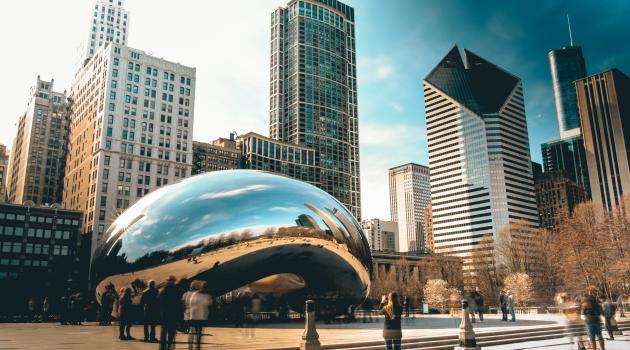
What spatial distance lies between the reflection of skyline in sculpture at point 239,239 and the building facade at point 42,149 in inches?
4926

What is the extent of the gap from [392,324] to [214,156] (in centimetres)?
12361

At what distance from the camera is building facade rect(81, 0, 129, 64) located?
139538 mm

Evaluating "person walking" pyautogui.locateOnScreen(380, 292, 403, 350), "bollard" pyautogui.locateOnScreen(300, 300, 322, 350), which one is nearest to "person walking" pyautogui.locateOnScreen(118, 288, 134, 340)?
"bollard" pyautogui.locateOnScreen(300, 300, 322, 350)

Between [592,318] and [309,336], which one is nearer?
[309,336]

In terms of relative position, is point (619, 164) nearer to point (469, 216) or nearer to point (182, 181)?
point (182, 181)

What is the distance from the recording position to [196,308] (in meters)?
4.49

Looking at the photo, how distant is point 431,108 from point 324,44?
51.8 metres

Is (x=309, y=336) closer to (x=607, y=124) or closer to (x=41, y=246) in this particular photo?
(x=607, y=124)

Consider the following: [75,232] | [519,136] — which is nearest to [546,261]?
[75,232]

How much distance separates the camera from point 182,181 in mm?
5484

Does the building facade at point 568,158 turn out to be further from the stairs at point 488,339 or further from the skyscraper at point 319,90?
the stairs at point 488,339

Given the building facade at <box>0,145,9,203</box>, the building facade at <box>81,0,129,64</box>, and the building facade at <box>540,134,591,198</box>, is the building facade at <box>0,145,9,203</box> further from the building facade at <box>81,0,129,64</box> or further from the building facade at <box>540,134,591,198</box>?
the building facade at <box>540,134,591,198</box>

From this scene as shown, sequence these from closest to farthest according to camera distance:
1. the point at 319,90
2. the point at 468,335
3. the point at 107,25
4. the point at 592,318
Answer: the point at 468,335 < the point at 592,318 < the point at 107,25 < the point at 319,90

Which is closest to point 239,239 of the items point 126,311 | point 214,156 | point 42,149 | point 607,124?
point 126,311
